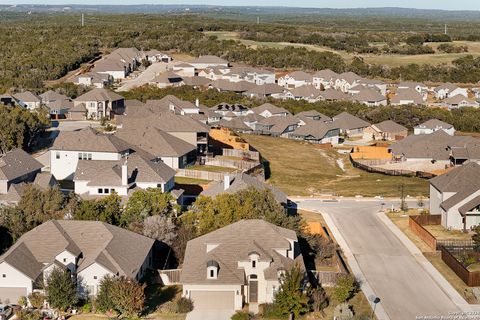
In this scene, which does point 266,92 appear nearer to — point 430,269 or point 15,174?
point 15,174

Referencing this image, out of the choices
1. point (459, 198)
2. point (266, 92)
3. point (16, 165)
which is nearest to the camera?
point (459, 198)

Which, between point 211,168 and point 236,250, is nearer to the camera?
point 236,250

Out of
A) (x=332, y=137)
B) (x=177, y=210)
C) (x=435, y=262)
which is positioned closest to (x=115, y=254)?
(x=177, y=210)

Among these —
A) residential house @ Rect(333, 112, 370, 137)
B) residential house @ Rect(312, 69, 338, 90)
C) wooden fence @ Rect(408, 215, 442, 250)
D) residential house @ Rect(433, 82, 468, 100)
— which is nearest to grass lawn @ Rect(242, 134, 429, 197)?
wooden fence @ Rect(408, 215, 442, 250)

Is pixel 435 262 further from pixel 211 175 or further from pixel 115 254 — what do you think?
pixel 211 175

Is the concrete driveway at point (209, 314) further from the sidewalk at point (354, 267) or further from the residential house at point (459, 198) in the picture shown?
the residential house at point (459, 198)

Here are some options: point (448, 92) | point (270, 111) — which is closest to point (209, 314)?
point (270, 111)

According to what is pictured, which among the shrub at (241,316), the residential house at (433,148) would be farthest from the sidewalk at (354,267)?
the residential house at (433,148)
